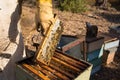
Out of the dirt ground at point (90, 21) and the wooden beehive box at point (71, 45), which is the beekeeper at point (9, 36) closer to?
the wooden beehive box at point (71, 45)

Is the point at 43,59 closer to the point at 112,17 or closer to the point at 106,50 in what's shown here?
the point at 106,50

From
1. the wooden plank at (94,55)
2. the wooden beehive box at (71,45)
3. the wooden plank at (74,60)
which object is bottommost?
the wooden plank at (94,55)

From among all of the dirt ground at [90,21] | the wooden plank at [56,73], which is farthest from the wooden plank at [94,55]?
the wooden plank at [56,73]

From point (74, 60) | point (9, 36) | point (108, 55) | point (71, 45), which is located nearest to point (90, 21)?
point (108, 55)

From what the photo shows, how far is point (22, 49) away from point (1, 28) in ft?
3.64

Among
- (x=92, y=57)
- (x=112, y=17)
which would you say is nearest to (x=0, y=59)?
(x=92, y=57)

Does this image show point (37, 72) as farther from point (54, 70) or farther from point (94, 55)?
point (94, 55)

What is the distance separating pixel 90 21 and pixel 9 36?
31.6ft

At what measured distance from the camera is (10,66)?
543 centimetres

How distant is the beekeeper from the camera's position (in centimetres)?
496

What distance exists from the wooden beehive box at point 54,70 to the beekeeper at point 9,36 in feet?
2.09

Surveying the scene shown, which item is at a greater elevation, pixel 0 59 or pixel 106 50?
pixel 0 59

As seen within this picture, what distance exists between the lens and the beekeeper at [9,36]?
4.96m

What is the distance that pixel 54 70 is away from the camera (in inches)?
185
